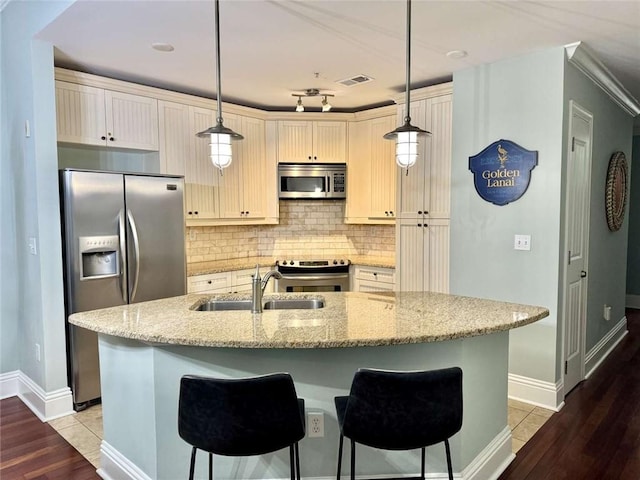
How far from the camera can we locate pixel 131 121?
3779 millimetres

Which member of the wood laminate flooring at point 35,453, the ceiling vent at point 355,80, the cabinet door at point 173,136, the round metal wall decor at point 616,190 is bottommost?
the wood laminate flooring at point 35,453

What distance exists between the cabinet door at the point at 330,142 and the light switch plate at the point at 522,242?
2219 millimetres

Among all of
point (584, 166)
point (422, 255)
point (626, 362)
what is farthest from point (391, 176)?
point (626, 362)

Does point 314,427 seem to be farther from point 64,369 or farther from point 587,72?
point 587,72

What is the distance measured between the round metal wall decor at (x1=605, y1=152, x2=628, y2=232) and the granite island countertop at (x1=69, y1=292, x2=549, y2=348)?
2681 mm

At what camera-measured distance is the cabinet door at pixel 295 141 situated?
4.86 metres

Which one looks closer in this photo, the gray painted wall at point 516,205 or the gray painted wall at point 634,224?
the gray painted wall at point 516,205

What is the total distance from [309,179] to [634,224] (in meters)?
4.73

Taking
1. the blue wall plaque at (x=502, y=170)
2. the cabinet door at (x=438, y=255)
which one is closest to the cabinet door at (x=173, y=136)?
the cabinet door at (x=438, y=255)

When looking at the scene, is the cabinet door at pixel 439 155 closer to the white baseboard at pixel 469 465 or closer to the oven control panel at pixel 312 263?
the oven control panel at pixel 312 263

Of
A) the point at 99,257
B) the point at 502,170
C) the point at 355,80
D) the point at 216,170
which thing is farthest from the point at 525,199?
the point at 99,257

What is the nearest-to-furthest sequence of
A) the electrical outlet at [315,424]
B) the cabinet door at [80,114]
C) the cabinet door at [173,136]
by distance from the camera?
the electrical outlet at [315,424] < the cabinet door at [80,114] < the cabinet door at [173,136]

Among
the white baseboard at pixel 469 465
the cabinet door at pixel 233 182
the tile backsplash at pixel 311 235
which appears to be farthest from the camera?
the tile backsplash at pixel 311 235

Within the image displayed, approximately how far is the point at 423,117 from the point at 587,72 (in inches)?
50.0
